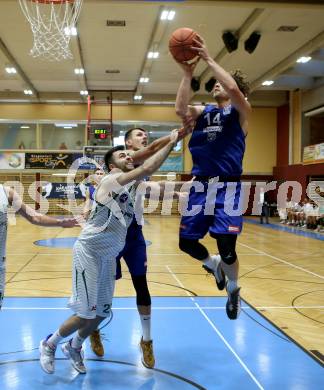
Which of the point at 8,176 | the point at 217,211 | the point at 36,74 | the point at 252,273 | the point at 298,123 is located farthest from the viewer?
the point at 8,176

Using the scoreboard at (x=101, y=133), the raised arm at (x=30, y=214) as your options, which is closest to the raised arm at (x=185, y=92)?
the raised arm at (x=30, y=214)

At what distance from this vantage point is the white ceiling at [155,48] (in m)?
12.3

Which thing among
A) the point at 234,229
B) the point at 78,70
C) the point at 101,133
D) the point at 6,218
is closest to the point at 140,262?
the point at 234,229

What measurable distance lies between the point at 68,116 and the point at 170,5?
13182mm

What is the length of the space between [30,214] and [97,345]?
4.79 feet

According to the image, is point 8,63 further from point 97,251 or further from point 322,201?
point 97,251

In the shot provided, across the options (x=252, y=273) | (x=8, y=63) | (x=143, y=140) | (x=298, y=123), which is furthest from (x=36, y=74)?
(x=143, y=140)

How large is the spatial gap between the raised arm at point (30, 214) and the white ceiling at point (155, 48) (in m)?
5.82

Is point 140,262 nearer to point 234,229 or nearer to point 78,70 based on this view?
point 234,229

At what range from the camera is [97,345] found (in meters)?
4.45

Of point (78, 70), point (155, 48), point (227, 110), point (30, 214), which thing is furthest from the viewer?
point (78, 70)

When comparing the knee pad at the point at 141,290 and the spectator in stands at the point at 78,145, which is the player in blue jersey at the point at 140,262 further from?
the spectator in stands at the point at 78,145

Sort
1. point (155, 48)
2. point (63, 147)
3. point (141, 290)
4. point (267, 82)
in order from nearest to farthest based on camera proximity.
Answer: point (141, 290)
point (155, 48)
point (267, 82)
point (63, 147)

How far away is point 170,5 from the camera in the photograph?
1159 cm
